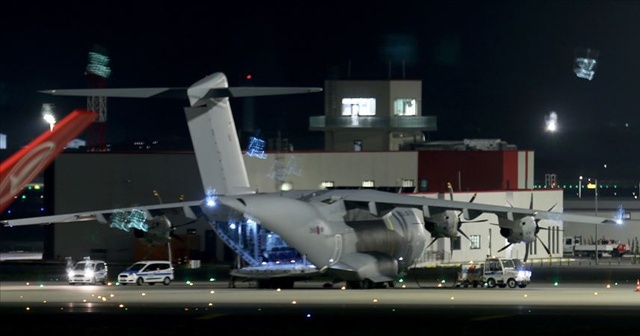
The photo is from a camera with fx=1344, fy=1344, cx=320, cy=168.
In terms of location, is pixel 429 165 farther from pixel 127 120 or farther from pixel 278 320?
pixel 127 120

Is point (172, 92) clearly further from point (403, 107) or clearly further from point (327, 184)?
point (403, 107)

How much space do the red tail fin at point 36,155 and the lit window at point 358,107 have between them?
8429 centimetres

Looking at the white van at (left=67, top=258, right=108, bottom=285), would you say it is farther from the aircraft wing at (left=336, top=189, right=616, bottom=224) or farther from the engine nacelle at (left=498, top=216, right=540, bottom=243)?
the engine nacelle at (left=498, top=216, right=540, bottom=243)

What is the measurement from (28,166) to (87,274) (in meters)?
39.7

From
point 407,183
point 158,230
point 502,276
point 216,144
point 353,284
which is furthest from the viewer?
point 407,183

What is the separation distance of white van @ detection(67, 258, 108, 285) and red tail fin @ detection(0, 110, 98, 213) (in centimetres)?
3925

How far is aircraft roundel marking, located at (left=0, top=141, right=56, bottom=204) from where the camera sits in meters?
20.9

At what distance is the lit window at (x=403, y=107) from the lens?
10544 centimetres

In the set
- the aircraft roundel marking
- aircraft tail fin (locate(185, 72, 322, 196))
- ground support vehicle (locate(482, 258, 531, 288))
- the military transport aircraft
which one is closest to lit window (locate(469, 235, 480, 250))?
ground support vehicle (locate(482, 258, 531, 288))

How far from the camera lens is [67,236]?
263ft

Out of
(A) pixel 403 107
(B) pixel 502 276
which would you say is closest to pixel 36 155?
(B) pixel 502 276

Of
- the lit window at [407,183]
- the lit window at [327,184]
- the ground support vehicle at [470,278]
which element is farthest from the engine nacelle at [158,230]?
the lit window at [407,183]

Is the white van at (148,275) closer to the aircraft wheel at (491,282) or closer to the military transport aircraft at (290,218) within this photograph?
the military transport aircraft at (290,218)

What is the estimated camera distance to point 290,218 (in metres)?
51.6
